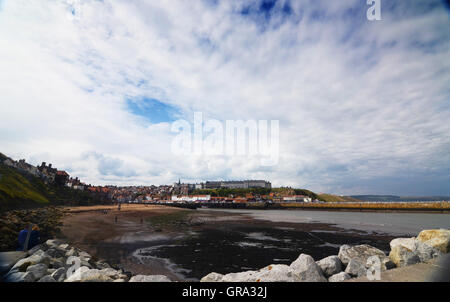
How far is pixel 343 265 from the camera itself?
875cm

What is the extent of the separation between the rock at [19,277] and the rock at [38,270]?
0.14 metres

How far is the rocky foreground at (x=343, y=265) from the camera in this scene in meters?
6.76

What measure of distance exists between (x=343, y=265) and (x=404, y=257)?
220cm

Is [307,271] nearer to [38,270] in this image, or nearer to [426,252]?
[426,252]

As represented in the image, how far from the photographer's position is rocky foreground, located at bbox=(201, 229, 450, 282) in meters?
6.76

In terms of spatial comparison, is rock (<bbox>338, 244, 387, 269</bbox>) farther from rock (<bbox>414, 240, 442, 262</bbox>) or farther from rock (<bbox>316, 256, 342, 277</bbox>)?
rock (<bbox>414, 240, 442, 262</bbox>)

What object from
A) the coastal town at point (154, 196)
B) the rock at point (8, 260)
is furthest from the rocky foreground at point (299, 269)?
the coastal town at point (154, 196)

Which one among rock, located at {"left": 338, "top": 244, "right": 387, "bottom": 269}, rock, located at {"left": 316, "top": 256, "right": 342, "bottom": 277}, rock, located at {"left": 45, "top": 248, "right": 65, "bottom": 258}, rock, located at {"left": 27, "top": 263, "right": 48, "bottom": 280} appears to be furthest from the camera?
rock, located at {"left": 45, "top": 248, "right": 65, "bottom": 258}

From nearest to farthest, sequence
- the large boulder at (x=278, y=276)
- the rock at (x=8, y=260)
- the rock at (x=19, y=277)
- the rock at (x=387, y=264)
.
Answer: the large boulder at (x=278, y=276), the rock at (x=19, y=277), the rock at (x=8, y=260), the rock at (x=387, y=264)

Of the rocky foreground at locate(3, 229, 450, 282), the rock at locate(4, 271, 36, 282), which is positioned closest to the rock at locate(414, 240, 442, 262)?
the rocky foreground at locate(3, 229, 450, 282)

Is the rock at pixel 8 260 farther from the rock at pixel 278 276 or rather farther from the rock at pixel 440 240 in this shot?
the rock at pixel 440 240
